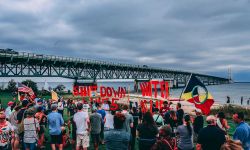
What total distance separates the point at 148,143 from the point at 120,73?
10410 cm

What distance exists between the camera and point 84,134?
31.7 feet

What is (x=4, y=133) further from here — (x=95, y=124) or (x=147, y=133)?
(x=147, y=133)

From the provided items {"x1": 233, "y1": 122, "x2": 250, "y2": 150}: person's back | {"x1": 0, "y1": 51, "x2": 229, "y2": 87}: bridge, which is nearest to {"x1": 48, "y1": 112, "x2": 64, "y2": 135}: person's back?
→ {"x1": 233, "y1": 122, "x2": 250, "y2": 150}: person's back

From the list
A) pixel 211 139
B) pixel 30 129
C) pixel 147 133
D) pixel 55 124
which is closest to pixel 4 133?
pixel 30 129

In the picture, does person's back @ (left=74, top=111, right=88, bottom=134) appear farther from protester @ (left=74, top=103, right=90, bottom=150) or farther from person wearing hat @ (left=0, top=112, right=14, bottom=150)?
person wearing hat @ (left=0, top=112, right=14, bottom=150)

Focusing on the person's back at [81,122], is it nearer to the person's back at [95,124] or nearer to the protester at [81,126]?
the protester at [81,126]

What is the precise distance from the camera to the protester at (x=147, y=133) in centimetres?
715

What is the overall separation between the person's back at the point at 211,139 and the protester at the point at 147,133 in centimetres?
127

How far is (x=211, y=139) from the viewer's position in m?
6.25

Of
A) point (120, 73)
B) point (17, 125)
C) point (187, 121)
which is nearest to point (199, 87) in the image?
point (187, 121)

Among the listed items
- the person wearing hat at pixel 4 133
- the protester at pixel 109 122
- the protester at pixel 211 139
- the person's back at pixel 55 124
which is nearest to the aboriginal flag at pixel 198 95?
the protester at pixel 109 122

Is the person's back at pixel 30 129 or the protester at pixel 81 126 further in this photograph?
the protester at pixel 81 126

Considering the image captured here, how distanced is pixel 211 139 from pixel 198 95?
420 cm

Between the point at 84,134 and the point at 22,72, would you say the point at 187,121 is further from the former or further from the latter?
the point at 22,72
